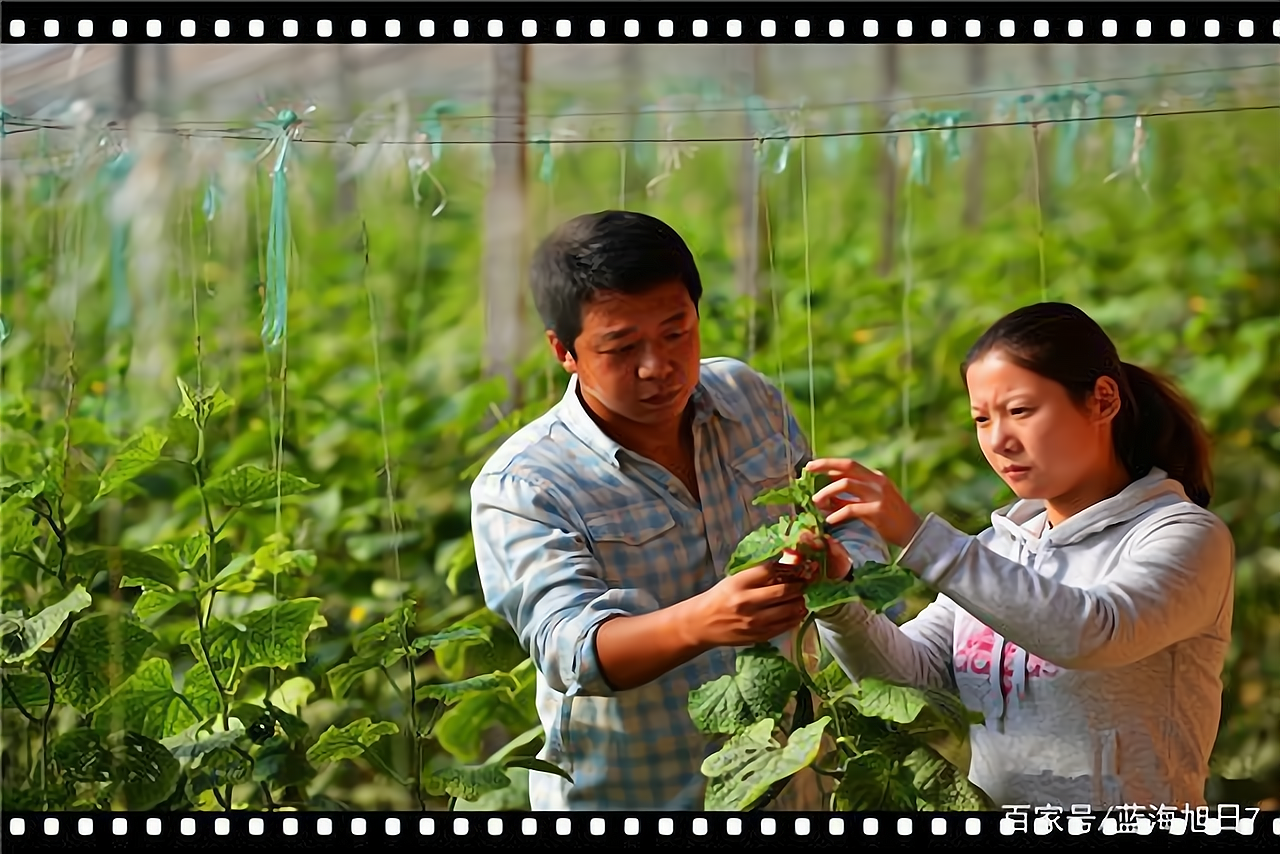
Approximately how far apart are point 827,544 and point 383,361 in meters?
1.63

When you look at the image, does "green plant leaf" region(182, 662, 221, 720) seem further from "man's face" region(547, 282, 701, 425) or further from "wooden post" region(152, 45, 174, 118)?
"wooden post" region(152, 45, 174, 118)

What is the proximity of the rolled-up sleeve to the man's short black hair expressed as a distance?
0.44 feet

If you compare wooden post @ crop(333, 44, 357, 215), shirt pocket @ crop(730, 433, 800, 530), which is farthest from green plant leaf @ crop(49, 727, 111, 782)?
wooden post @ crop(333, 44, 357, 215)

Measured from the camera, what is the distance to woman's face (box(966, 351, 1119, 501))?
48.6 inches

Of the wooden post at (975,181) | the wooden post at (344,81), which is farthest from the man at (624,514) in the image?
the wooden post at (975,181)

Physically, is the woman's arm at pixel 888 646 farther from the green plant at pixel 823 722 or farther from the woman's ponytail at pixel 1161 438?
the woman's ponytail at pixel 1161 438

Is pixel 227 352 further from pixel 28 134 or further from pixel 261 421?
pixel 28 134

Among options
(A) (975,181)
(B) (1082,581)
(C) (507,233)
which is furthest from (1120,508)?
(A) (975,181)

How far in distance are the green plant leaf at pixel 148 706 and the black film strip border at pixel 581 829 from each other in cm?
10

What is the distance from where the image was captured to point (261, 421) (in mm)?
2371

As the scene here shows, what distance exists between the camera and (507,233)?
2189mm

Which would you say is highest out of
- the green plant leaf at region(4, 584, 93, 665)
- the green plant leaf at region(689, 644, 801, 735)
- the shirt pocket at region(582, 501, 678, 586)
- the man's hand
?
the shirt pocket at region(582, 501, 678, 586)

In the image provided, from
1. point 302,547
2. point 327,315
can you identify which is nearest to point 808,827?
point 302,547

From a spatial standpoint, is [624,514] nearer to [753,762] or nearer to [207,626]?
[753,762]
